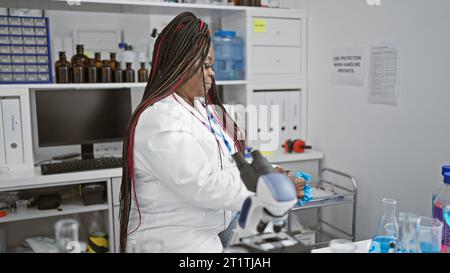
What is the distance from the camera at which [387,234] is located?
116 centimetres

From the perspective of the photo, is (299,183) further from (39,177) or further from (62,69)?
(62,69)

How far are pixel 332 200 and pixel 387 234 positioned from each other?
1292 mm

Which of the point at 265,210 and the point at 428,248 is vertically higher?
the point at 265,210

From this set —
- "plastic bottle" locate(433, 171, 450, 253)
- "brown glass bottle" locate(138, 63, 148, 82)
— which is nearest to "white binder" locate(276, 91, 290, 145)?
"brown glass bottle" locate(138, 63, 148, 82)

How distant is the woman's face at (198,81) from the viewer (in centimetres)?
135

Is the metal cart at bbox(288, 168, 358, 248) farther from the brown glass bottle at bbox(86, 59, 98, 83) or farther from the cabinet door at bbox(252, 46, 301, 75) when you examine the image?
the brown glass bottle at bbox(86, 59, 98, 83)

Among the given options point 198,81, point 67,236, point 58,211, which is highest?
point 198,81

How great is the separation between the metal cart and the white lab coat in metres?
1.02

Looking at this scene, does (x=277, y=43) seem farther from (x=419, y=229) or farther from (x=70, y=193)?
(x=419, y=229)

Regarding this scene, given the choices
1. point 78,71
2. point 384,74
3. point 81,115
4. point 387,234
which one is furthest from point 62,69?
point 387,234

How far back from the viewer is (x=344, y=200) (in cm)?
245

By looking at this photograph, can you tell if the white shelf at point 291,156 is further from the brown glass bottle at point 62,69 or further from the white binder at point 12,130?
the white binder at point 12,130

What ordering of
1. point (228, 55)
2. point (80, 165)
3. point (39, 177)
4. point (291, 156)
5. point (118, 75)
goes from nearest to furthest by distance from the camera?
point (39, 177)
point (80, 165)
point (118, 75)
point (291, 156)
point (228, 55)
